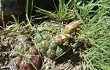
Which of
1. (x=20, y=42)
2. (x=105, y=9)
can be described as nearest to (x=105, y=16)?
(x=105, y=9)

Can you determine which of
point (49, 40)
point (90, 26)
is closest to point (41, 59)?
point (49, 40)

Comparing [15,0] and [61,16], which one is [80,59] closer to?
[61,16]

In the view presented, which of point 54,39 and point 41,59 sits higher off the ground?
point 54,39

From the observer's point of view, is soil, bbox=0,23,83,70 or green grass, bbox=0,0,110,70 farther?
soil, bbox=0,23,83,70

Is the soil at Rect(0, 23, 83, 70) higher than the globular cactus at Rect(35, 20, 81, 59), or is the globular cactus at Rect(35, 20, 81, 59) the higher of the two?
the globular cactus at Rect(35, 20, 81, 59)

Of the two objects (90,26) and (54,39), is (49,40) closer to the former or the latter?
(54,39)
